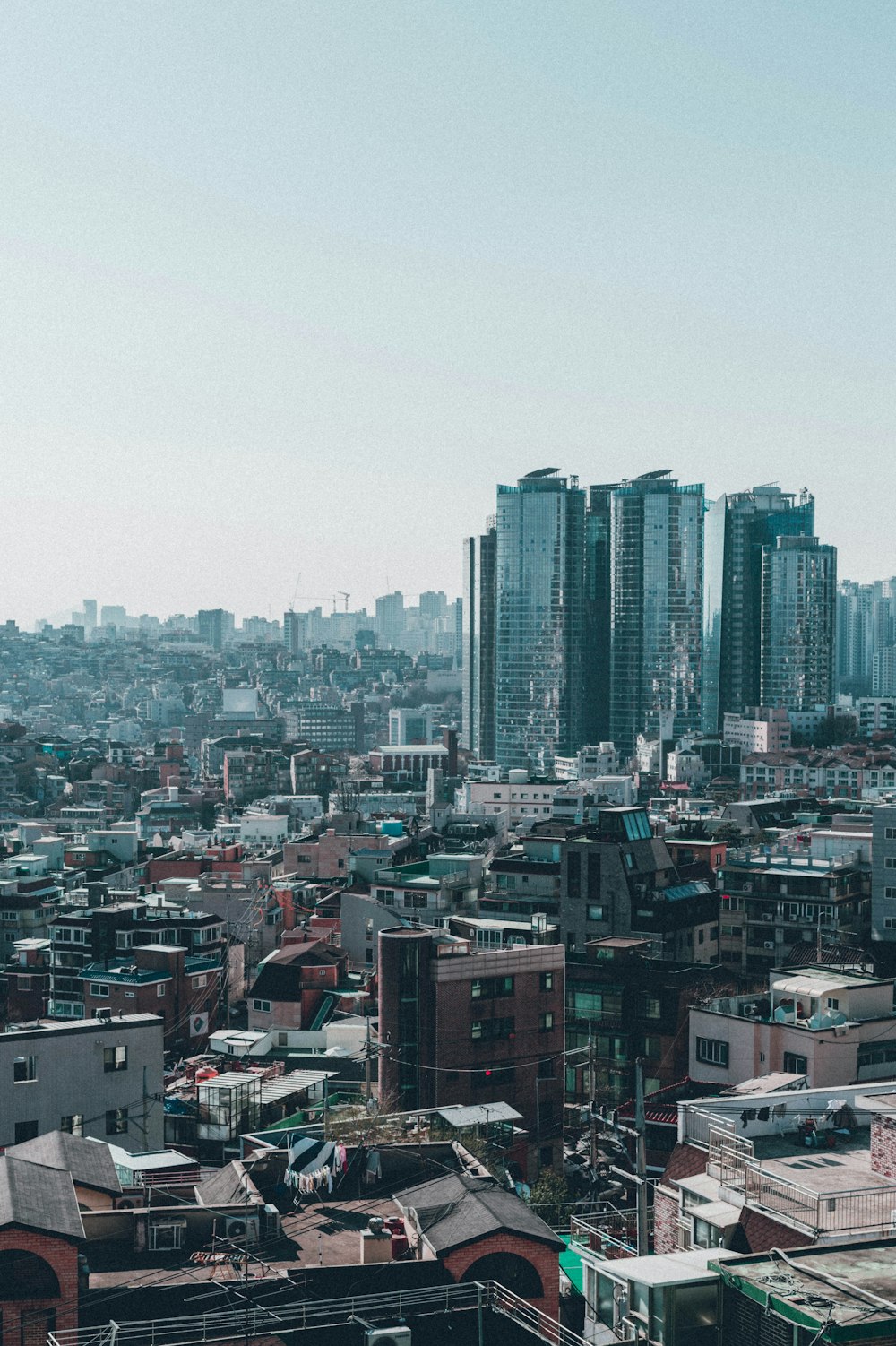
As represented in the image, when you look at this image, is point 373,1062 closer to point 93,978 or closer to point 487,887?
point 93,978

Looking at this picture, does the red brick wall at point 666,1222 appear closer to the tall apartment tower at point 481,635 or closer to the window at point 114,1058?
the window at point 114,1058

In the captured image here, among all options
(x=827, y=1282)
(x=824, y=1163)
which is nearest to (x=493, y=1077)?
(x=824, y=1163)

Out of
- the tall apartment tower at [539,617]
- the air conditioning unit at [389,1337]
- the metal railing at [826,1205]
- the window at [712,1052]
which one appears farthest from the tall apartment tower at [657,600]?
the air conditioning unit at [389,1337]

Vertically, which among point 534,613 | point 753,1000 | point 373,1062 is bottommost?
point 373,1062

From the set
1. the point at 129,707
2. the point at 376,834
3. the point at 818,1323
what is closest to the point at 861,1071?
the point at 818,1323

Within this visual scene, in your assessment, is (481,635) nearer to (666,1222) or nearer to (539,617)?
(539,617)

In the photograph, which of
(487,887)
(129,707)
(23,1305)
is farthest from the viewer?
(129,707)

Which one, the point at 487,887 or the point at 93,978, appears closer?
the point at 93,978
